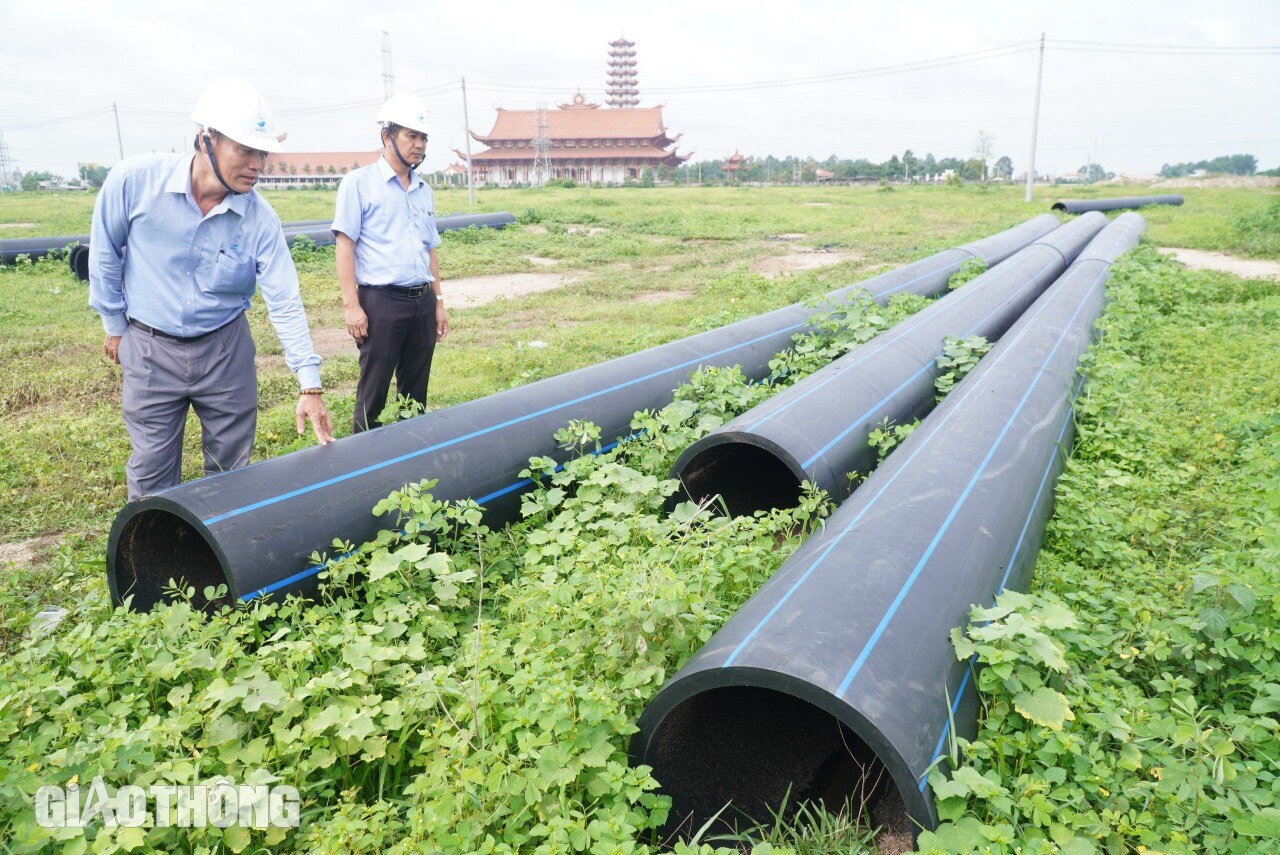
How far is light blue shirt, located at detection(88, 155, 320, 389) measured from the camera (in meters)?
2.78

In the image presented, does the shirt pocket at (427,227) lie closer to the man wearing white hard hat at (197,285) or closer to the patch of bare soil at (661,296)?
the man wearing white hard hat at (197,285)


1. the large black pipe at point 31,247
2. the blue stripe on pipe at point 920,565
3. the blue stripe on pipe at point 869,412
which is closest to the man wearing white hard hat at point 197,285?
the blue stripe on pipe at point 869,412

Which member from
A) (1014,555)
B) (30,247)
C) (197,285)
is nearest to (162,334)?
(197,285)

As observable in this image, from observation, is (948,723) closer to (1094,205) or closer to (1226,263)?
(1226,263)

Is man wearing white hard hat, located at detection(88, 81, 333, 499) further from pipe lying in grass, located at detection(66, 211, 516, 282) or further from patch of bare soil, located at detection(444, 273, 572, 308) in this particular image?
pipe lying in grass, located at detection(66, 211, 516, 282)

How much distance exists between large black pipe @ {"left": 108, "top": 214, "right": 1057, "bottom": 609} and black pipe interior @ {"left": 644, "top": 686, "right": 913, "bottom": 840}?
133cm

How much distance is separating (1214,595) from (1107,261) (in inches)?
296

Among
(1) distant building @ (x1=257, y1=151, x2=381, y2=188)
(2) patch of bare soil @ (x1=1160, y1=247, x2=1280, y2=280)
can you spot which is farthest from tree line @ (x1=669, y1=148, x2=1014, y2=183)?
(2) patch of bare soil @ (x1=1160, y1=247, x2=1280, y2=280)

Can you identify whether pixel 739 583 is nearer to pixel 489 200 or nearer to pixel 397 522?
pixel 397 522

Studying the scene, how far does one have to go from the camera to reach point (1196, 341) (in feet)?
22.1

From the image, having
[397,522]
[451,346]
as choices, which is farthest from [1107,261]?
[397,522]

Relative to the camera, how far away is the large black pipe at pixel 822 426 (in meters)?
3.15

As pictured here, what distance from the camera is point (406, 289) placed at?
149 inches

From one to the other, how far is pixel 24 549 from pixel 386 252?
2.04 metres
